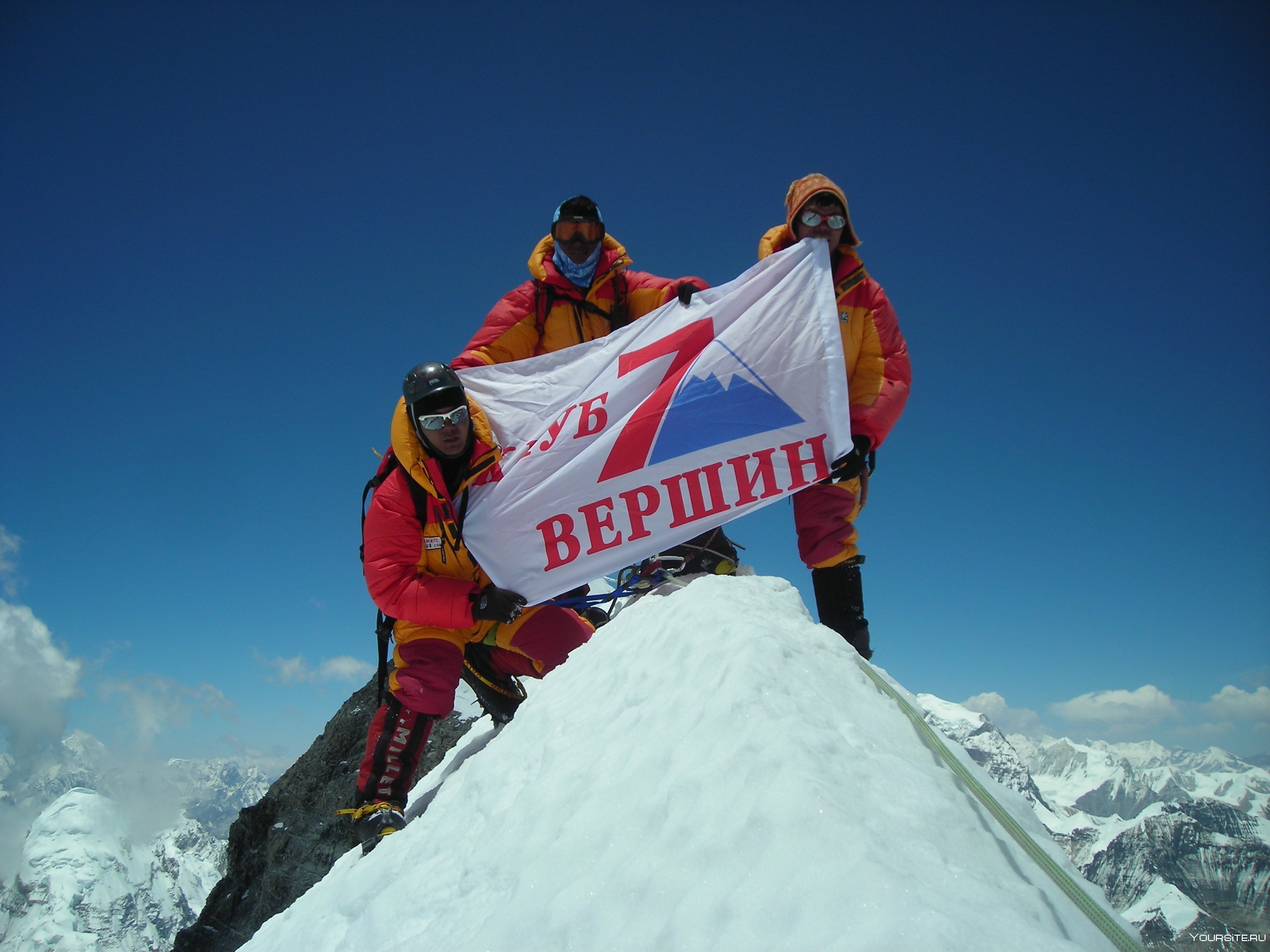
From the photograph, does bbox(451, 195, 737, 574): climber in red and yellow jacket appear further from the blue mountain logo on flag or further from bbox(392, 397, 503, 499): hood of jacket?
the blue mountain logo on flag

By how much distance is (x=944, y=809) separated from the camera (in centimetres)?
248

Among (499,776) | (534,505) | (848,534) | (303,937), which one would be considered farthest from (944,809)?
(534,505)

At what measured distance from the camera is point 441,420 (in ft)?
18.8

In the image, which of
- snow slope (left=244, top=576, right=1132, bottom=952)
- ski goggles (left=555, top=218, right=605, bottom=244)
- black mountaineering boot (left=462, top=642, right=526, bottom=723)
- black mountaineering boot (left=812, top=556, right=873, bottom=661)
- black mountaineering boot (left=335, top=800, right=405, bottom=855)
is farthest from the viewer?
ski goggles (left=555, top=218, right=605, bottom=244)

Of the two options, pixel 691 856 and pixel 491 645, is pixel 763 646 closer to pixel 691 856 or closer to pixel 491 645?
pixel 691 856

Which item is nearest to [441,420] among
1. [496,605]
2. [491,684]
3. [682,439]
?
[496,605]

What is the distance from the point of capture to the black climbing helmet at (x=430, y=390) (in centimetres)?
580

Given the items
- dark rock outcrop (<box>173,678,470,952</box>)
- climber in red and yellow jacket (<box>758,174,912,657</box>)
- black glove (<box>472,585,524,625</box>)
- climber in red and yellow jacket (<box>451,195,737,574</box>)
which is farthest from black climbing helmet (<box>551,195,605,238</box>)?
dark rock outcrop (<box>173,678,470,952</box>)

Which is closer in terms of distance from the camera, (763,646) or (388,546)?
(763,646)

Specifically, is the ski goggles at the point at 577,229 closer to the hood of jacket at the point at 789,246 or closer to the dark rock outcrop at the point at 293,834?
the hood of jacket at the point at 789,246

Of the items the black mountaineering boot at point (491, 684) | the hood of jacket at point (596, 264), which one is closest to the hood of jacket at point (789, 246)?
the hood of jacket at point (596, 264)

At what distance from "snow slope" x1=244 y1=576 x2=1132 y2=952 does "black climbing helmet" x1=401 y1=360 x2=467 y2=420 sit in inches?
112

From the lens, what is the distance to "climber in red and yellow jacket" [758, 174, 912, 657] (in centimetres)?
545

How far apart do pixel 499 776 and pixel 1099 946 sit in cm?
284
